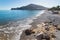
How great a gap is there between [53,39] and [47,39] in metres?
0.68

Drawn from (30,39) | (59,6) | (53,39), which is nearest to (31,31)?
(30,39)

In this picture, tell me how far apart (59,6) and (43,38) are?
12139 cm

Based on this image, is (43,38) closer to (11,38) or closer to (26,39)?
(26,39)

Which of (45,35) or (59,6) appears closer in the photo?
(45,35)

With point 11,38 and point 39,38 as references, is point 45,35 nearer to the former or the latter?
point 39,38

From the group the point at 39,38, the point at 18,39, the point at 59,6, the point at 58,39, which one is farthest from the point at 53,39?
the point at 59,6

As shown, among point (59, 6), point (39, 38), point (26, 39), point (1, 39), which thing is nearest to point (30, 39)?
point (26, 39)

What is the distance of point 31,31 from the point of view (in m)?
21.9

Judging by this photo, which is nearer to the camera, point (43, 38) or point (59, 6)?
point (43, 38)

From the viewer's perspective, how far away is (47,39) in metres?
16.0

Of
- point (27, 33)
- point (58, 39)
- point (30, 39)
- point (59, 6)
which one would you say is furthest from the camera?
point (59, 6)

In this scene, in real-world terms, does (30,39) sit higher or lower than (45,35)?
lower

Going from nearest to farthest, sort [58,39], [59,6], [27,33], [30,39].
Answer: [58,39], [30,39], [27,33], [59,6]

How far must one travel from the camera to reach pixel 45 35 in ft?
53.3
